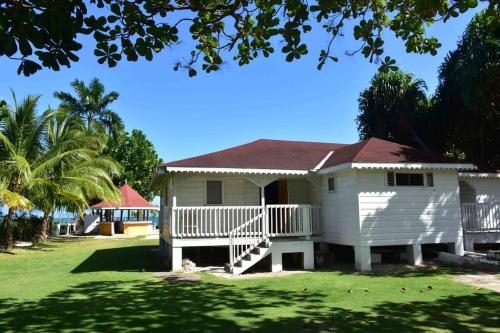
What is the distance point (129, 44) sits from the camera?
577cm

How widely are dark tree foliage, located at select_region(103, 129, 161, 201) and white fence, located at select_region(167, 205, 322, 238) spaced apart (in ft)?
102

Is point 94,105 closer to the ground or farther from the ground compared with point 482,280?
farther from the ground

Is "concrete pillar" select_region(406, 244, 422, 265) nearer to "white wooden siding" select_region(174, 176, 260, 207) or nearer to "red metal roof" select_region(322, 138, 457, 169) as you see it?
"red metal roof" select_region(322, 138, 457, 169)

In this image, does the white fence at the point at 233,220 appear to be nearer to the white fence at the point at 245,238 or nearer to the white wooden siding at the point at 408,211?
the white fence at the point at 245,238

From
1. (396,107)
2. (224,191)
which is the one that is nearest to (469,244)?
(224,191)

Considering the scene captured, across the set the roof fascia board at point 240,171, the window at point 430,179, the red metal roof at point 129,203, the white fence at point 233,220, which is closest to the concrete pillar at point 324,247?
the white fence at point 233,220

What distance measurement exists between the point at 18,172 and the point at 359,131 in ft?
84.4

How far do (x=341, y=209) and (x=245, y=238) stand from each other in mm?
3461

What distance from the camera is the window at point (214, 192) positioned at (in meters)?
16.7

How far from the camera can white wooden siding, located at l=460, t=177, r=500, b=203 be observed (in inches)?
703

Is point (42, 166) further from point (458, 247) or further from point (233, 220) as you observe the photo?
point (458, 247)

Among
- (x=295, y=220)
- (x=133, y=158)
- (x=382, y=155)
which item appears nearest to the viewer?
(x=382, y=155)

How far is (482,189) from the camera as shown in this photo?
18.0m

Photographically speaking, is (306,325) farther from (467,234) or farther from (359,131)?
(359,131)
